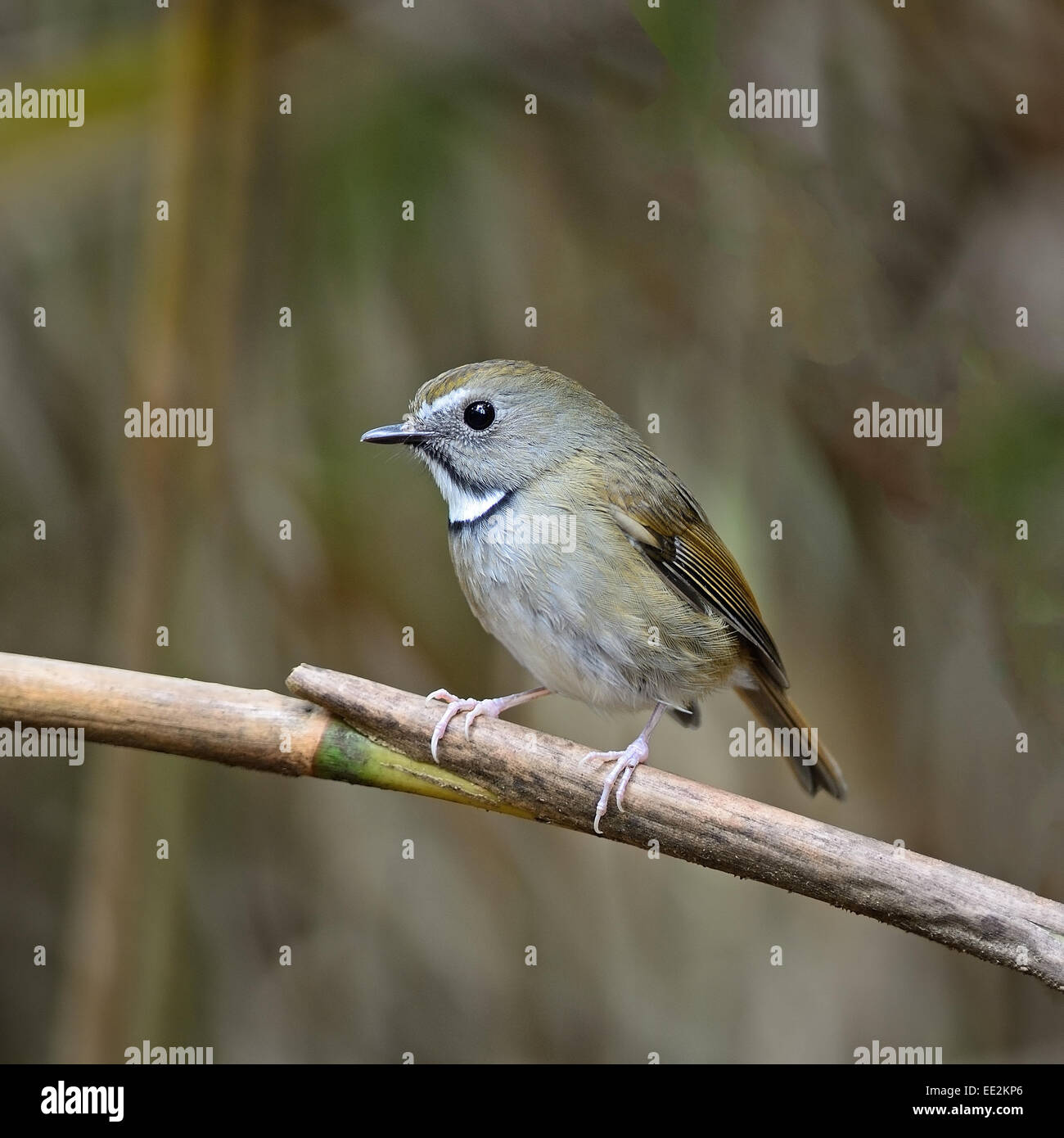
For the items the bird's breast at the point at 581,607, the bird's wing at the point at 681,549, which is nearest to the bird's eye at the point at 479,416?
the bird's breast at the point at 581,607

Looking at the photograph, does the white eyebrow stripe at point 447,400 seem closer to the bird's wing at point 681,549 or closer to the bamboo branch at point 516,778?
the bird's wing at point 681,549

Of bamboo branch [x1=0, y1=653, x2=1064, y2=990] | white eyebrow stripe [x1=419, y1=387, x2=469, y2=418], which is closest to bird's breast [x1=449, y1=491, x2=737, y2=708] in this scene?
white eyebrow stripe [x1=419, y1=387, x2=469, y2=418]

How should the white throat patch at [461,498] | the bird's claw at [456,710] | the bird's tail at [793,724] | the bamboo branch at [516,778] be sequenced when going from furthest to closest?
the bird's tail at [793,724] < the white throat patch at [461,498] < the bird's claw at [456,710] < the bamboo branch at [516,778]

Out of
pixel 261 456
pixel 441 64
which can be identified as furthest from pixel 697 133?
pixel 261 456

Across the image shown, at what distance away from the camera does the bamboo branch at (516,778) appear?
2766 mm

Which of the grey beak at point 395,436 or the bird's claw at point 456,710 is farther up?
the grey beak at point 395,436

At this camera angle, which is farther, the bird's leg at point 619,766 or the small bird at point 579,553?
the small bird at point 579,553

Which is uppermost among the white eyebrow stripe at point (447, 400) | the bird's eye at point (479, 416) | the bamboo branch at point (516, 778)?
the white eyebrow stripe at point (447, 400)

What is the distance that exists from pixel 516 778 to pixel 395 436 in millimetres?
1316

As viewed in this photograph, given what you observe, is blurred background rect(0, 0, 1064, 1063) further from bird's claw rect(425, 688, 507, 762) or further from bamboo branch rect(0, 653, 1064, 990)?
bamboo branch rect(0, 653, 1064, 990)

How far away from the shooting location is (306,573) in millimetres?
4742

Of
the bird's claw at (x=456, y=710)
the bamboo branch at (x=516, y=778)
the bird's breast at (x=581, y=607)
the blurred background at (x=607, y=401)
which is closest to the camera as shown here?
the bamboo branch at (x=516, y=778)

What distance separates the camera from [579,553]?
363cm

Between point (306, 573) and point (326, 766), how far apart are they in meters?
1.89
